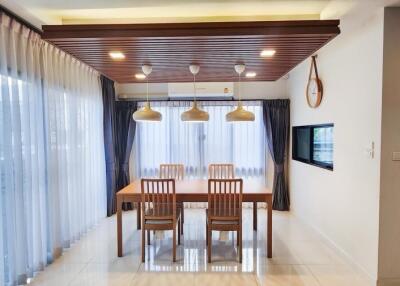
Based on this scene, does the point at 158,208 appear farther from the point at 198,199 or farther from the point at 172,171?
the point at 172,171

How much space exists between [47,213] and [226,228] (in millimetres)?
2127

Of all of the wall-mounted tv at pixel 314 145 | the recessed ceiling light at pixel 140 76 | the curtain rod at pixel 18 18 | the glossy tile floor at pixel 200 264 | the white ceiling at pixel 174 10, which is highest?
the white ceiling at pixel 174 10

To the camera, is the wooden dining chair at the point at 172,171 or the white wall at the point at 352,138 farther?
the wooden dining chair at the point at 172,171

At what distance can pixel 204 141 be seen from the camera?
17.8 ft

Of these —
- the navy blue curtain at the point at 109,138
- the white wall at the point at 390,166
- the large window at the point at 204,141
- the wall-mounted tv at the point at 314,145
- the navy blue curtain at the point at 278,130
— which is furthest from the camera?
the large window at the point at 204,141

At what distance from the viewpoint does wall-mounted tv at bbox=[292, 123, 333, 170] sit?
144 inches

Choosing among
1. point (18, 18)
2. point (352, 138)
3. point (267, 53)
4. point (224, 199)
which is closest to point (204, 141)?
point (224, 199)

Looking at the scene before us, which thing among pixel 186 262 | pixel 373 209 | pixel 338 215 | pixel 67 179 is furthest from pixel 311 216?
pixel 67 179

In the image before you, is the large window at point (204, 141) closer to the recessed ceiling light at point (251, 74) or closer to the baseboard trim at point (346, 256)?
the recessed ceiling light at point (251, 74)

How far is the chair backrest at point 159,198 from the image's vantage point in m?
3.14

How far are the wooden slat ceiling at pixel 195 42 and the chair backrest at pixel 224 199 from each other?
150 cm

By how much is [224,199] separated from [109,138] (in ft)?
8.93

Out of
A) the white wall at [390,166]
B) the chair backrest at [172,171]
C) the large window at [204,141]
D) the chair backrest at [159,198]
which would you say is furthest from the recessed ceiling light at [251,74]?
the chair backrest at [159,198]

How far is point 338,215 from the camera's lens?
10.9 feet
